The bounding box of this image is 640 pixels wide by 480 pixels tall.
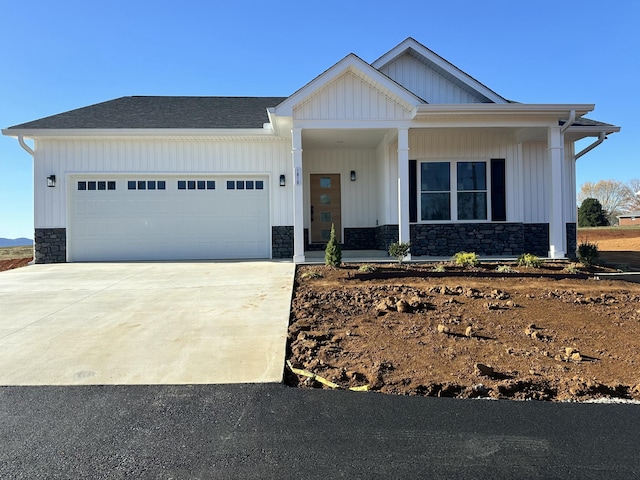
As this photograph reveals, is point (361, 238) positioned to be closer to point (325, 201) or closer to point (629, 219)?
point (325, 201)

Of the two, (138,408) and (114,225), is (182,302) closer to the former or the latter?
(138,408)

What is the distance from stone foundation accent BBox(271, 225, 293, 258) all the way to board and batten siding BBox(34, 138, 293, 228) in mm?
199

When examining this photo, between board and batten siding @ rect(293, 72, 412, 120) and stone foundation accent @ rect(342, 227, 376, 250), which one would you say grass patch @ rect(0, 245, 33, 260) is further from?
board and batten siding @ rect(293, 72, 412, 120)

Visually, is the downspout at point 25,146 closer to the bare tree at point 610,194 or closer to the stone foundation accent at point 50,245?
the stone foundation accent at point 50,245

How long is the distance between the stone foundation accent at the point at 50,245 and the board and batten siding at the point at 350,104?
7.28 meters

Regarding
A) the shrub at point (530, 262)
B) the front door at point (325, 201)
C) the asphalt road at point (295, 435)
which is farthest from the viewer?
the front door at point (325, 201)

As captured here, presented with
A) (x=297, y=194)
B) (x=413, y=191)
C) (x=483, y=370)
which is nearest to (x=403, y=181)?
(x=413, y=191)

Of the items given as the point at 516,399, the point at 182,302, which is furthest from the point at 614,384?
the point at 182,302

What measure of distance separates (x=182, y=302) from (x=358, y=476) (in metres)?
4.85

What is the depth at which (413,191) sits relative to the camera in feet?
38.9

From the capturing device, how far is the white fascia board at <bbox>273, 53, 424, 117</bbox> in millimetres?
10055

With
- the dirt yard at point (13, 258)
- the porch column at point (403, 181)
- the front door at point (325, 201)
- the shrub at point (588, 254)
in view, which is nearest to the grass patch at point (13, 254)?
the dirt yard at point (13, 258)

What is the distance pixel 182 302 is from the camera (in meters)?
6.71

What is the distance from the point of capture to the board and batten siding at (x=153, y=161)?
11.7m
